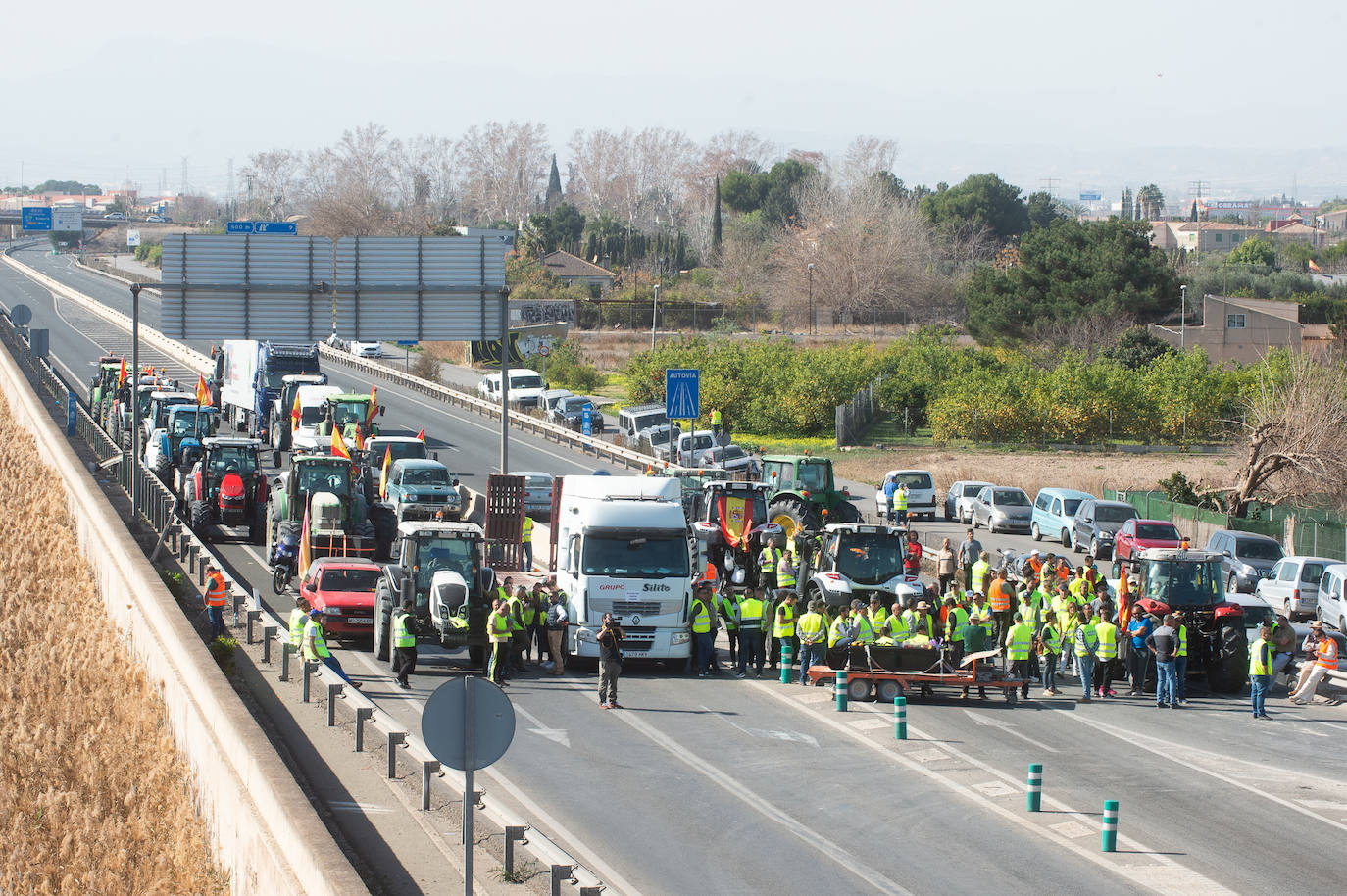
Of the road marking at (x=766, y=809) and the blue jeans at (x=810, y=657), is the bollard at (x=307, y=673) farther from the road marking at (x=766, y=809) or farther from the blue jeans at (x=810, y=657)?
the blue jeans at (x=810, y=657)

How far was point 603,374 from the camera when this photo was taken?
274ft

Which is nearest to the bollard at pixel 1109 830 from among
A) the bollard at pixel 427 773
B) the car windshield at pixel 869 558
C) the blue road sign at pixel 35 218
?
the bollard at pixel 427 773

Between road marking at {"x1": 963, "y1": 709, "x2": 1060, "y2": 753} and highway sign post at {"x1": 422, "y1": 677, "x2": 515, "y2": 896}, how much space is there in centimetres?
1061

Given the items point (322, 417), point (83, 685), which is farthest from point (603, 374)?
point (83, 685)

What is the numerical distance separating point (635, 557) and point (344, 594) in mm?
4868

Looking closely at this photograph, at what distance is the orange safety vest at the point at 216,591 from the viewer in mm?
22703

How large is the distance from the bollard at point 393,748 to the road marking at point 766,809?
3590 mm

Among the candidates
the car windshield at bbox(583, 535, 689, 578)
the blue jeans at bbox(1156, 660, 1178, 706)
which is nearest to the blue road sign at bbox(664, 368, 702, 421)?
the car windshield at bbox(583, 535, 689, 578)

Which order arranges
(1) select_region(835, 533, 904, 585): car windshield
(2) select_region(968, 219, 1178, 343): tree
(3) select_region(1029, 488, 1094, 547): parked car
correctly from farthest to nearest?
(2) select_region(968, 219, 1178, 343): tree, (3) select_region(1029, 488, 1094, 547): parked car, (1) select_region(835, 533, 904, 585): car windshield

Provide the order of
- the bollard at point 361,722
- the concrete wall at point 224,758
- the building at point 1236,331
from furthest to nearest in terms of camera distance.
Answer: the building at point 1236,331 < the bollard at point 361,722 < the concrete wall at point 224,758

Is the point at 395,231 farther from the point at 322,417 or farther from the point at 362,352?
the point at 322,417

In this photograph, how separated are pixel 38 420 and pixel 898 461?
29718 millimetres

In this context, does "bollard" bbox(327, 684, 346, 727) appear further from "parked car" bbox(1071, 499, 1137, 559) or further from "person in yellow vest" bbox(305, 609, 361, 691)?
"parked car" bbox(1071, 499, 1137, 559)

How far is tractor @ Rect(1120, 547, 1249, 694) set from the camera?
916 inches
